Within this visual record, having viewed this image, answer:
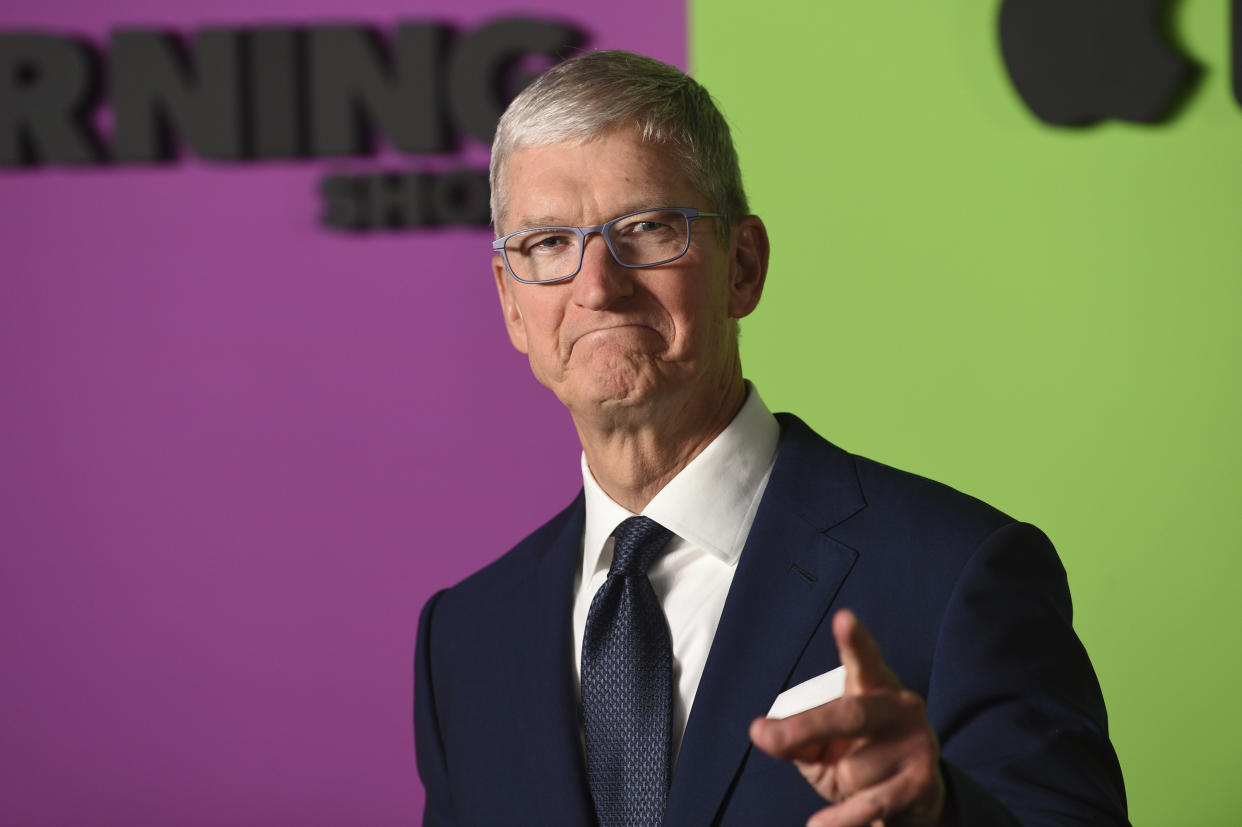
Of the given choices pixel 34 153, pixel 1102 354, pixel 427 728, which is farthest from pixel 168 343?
pixel 1102 354

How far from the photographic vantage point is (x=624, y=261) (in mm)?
1421

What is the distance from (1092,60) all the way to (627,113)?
1536 millimetres

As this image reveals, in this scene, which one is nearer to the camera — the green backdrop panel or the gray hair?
the gray hair

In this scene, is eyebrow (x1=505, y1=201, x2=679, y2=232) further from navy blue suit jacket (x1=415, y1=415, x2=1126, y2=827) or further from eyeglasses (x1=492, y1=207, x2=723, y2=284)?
navy blue suit jacket (x1=415, y1=415, x2=1126, y2=827)

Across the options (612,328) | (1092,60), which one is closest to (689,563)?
(612,328)

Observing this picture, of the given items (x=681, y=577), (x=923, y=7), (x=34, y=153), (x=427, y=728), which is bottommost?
(x=427, y=728)

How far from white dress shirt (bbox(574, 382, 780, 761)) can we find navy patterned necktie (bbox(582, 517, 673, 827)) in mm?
19

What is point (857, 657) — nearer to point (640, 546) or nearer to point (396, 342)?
point (640, 546)

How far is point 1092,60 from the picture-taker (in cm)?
259

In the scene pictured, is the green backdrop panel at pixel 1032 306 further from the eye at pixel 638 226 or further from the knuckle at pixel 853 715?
the knuckle at pixel 853 715

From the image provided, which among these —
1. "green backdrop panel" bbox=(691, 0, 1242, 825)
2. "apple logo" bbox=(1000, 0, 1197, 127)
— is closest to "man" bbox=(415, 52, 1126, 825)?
"green backdrop panel" bbox=(691, 0, 1242, 825)

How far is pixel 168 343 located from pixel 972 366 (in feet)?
5.64

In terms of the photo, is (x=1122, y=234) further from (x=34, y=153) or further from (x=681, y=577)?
(x=34, y=153)

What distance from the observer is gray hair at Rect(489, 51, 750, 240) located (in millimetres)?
1427
